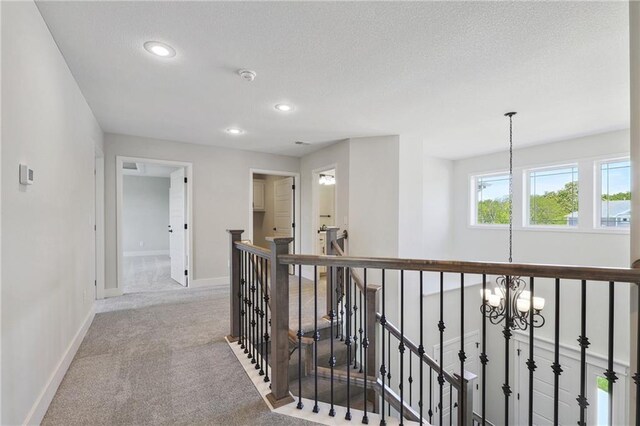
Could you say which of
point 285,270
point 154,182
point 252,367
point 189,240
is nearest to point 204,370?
point 252,367

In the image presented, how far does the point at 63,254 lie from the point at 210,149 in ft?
10.1

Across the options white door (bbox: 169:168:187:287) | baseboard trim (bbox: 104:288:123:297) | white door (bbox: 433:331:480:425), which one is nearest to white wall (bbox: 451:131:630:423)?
white door (bbox: 433:331:480:425)

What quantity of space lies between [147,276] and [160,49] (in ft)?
16.0

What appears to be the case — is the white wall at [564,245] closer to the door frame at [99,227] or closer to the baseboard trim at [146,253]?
the door frame at [99,227]

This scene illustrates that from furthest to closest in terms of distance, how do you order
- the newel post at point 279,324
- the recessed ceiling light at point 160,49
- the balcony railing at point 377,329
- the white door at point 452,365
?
the white door at point 452,365
the recessed ceiling light at point 160,49
the newel post at point 279,324
the balcony railing at point 377,329

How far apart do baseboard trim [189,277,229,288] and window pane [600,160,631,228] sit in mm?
5747

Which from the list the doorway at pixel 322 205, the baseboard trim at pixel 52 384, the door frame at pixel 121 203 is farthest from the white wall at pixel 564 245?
the baseboard trim at pixel 52 384

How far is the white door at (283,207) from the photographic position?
5973 mm

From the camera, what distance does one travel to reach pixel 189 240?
186 inches

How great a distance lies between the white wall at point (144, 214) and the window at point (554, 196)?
9.33 metres

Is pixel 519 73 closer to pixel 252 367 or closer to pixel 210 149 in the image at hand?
pixel 252 367

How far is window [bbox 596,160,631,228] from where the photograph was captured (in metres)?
3.91

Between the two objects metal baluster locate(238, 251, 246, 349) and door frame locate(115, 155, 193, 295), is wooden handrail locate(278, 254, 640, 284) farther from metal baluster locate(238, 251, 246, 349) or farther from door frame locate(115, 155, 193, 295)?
door frame locate(115, 155, 193, 295)

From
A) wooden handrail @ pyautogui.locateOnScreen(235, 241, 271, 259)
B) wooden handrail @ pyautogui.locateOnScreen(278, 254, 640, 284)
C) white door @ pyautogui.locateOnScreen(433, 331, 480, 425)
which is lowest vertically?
white door @ pyautogui.locateOnScreen(433, 331, 480, 425)
